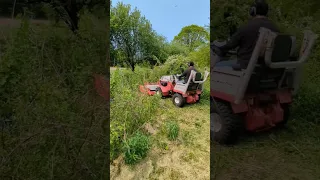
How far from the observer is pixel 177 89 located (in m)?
3.04

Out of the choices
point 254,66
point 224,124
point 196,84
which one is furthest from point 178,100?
point 254,66

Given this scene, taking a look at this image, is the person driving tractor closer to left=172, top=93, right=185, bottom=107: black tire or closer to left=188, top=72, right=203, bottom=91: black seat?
left=188, top=72, right=203, bottom=91: black seat

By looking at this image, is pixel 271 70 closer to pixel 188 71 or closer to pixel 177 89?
pixel 188 71

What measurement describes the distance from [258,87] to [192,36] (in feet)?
2.17

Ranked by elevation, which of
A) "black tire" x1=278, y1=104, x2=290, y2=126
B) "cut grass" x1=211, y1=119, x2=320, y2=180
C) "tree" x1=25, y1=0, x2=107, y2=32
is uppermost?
"tree" x1=25, y1=0, x2=107, y2=32

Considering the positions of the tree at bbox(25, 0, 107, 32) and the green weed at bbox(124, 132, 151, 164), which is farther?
the tree at bbox(25, 0, 107, 32)

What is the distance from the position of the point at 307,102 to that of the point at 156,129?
5.27 feet

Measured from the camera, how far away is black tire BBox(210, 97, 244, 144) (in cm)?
233

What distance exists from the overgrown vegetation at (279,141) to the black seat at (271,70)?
0.54 meters

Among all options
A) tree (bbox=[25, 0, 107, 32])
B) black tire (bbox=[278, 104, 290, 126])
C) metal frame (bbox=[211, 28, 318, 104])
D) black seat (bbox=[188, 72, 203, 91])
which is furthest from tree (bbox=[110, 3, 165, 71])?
black tire (bbox=[278, 104, 290, 126])

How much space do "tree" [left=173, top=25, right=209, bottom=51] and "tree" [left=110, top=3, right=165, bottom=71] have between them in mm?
171

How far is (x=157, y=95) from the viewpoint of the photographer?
298 centimetres

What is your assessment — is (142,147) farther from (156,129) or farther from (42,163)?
(42,163)

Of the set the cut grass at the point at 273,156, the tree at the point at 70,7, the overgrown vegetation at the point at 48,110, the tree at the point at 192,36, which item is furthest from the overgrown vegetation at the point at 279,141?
the tree at the point at 70,7
